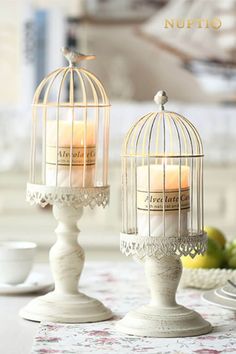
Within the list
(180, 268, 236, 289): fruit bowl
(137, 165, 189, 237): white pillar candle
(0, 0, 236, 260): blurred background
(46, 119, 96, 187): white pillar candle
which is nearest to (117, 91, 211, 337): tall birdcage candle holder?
(137, 165, 189, 237): white pillar candle

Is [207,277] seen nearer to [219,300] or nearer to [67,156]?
[219,300]

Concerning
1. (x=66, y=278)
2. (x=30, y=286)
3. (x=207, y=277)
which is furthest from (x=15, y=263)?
(x=207, y=277)

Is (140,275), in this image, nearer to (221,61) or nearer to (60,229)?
(60,229)

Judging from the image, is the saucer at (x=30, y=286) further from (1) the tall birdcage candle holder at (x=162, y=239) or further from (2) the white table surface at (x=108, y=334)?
(1) the tall birdcage candle holder at (x=162, y=239)

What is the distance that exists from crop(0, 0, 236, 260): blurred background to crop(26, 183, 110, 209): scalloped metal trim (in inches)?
83.9

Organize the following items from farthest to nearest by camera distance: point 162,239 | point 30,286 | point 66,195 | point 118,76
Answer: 1. point 118,76
2. point 30,286
3. point 66,195
4. point 162,239

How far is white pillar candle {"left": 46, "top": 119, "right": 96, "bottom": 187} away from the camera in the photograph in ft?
4.52

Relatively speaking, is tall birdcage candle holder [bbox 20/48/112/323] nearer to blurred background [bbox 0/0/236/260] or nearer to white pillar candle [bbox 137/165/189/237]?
white pillar candle [bbox 137/165/189/237]

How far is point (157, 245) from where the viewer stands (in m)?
1.26

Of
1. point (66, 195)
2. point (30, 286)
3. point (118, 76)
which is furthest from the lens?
point (118, 76)

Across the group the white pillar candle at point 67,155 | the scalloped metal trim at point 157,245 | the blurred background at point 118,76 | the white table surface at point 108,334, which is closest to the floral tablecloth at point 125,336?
the white table surface at point 108,334

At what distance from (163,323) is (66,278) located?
0.21 m

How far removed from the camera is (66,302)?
55.0 inches

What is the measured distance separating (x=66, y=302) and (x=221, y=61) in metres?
2.70
